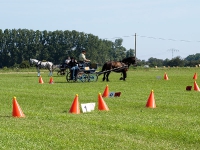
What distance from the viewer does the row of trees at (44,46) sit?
358 feet

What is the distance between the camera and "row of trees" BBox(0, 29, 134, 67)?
358 ft

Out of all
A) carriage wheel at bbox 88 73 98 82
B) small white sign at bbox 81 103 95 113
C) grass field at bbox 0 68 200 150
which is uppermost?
carriage wheel at bbox 88 73 98 82

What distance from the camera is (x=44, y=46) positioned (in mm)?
110125

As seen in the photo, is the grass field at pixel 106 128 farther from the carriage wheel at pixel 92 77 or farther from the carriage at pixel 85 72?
the carriage wheel at pixel 92 77

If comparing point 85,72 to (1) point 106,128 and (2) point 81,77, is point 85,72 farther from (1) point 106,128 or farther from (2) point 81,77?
(1) point 106,128

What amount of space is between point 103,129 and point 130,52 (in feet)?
379

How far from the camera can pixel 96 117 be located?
12.5m

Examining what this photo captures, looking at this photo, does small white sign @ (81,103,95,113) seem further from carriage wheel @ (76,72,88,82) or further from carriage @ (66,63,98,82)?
carriage wheel @ (76,72,88,82)

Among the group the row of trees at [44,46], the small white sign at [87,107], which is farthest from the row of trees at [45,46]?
the small white sign at [87,107]

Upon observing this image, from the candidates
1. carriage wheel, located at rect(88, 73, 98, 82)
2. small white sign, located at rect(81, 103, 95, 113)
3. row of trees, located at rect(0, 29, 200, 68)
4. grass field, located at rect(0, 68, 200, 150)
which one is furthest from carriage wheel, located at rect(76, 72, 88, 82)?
row of trees, located at rect(0, 29, 200, 68)

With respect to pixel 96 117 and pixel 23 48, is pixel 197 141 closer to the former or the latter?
pixel 96 117

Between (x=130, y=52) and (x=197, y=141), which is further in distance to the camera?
(x=130, y=52)

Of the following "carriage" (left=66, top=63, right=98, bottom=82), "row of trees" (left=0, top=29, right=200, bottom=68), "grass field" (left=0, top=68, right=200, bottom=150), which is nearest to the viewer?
"grass field" (left=0, top=68, right=200, bottom=150)

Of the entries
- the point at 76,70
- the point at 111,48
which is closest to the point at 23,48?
the point at 111,48
